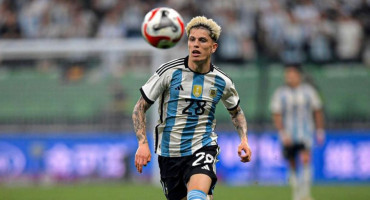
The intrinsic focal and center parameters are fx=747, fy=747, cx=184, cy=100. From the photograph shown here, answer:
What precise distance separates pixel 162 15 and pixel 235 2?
10.9 metres

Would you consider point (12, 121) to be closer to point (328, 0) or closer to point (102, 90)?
point (102, 90)

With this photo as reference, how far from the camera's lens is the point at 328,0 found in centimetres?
1906

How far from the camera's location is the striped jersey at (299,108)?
1336 cm

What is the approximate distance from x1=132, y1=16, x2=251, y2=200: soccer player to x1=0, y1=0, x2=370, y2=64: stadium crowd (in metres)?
9.84

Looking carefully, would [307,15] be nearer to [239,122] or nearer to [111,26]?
[111,26]

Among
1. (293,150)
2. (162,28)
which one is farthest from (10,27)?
(162,28)

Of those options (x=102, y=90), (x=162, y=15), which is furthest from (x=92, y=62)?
(x=162, y=15)

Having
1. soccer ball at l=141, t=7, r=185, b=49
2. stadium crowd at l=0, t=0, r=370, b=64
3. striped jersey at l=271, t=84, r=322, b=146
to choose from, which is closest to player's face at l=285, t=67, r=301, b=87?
striped jersey at l=271, t=84, r=322, b=146

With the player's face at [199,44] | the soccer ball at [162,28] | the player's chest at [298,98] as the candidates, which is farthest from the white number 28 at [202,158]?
the player's chest at [298,98]

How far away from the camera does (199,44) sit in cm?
694

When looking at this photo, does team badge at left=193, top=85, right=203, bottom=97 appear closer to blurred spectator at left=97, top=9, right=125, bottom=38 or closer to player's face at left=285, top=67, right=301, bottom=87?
player's face at left=285, top=67, right=301, bottom=87

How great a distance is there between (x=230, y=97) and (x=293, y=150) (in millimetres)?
6366

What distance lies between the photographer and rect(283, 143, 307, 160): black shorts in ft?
44.1

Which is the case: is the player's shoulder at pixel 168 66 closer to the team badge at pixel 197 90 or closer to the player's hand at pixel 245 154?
the team badge at pixel 197 90
